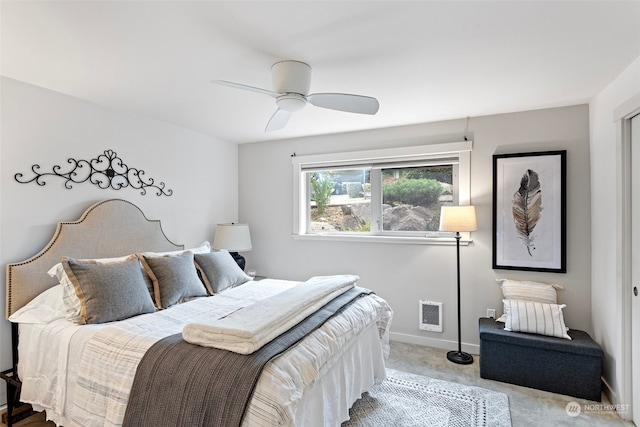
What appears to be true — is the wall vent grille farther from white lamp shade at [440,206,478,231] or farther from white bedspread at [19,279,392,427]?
white bedspread at [19,279,392,427]

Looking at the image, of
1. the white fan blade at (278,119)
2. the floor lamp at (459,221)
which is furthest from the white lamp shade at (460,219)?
the white fan blade at (278,119)

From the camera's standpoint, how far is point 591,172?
9.28 ft

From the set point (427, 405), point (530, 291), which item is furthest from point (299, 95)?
point (530, 291)

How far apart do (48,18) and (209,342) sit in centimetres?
177

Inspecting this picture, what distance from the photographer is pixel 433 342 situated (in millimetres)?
3461

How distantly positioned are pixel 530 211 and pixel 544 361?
1261mm

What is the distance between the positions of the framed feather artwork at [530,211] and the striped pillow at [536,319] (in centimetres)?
40

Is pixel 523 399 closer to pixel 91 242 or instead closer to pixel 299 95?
pixel 299 95

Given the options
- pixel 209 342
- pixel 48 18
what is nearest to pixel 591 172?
pixel 209 342

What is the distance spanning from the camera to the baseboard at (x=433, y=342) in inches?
130

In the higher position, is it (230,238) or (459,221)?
(459,221)

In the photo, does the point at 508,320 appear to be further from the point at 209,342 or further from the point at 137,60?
the point at 137,60

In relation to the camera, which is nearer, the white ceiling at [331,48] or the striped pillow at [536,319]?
the white ceiling at [331,48]

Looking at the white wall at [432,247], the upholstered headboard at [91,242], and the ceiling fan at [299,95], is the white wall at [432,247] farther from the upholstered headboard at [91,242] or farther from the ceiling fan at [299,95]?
the ceiling fan at [299,95]
